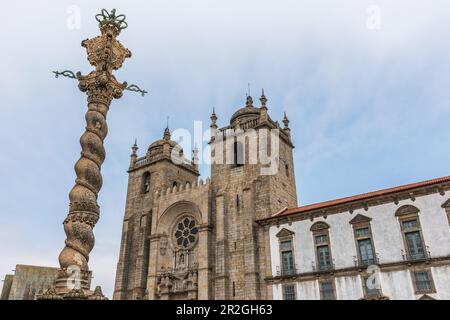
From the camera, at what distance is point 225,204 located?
30.0 meters

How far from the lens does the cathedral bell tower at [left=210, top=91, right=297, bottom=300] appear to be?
87.5 feet

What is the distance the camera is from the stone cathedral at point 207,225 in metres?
27.3

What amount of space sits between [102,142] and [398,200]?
18.9 metres

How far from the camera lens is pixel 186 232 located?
32.2 meters

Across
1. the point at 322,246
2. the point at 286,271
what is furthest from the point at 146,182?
the point at 322,246

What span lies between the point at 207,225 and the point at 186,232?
3.47 metres

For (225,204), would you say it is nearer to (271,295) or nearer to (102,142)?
(271,295)

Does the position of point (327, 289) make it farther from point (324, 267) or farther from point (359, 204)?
point (359, 204)

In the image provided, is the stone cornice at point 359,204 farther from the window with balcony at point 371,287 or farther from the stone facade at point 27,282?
the stone facade at point 27,282

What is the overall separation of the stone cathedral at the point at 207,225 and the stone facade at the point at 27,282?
52.3 feet

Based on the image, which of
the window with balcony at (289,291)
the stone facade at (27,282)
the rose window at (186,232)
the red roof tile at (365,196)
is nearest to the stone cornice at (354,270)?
the window with balcony at (289,291)

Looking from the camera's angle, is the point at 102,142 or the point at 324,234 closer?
the point at 102,142
